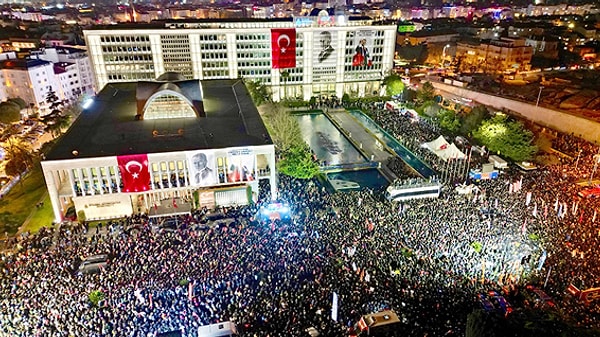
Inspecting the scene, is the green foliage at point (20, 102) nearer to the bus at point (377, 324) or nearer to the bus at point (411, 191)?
the bus at point (411, 191)

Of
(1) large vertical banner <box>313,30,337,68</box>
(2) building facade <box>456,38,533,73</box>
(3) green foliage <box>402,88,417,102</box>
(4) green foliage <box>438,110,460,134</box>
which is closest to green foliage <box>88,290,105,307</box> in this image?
(4) green foliage <box>438,110,460,134</box>

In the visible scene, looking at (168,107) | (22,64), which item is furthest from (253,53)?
(22,64)

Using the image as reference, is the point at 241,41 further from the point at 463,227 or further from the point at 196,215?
the point at 463,227

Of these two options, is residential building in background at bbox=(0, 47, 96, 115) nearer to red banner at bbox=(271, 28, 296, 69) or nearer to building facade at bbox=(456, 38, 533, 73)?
red banner at bbox=(271, 28, 296, 69)

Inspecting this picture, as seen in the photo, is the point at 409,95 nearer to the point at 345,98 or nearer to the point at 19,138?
the point at 345,98

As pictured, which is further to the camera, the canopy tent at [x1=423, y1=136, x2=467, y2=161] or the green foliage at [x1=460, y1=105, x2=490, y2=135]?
the green foliage at [x1=460, y1=105, x2=490, y2=135]

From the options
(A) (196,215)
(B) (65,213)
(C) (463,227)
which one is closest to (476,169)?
(C) (463,227)
